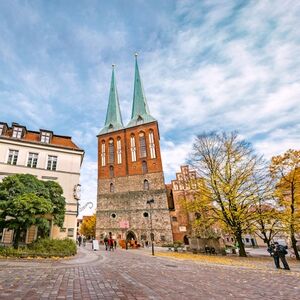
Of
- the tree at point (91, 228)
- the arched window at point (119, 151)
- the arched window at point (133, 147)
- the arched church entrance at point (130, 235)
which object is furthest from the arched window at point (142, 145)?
the tree at point (91, 228)

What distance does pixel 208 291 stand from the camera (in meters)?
5.63

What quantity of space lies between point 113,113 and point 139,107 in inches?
298

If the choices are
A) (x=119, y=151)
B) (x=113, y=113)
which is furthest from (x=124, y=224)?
(x=113, y=113)

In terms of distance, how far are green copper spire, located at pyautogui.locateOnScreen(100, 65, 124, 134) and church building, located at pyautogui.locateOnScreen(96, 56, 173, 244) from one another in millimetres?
330

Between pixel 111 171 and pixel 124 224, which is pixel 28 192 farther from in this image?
pixel 111 171

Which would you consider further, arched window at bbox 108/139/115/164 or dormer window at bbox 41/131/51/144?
arched window at bbox 108/139/115/164

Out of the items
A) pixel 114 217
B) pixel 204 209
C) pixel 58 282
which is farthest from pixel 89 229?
pixel 58 282

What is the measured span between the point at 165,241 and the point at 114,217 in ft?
36.0

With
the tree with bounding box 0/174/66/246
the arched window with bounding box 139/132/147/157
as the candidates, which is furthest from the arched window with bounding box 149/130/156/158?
the tree with bounding box 0/174/66/246

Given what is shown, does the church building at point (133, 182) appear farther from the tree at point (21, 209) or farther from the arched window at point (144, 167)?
the tree at point (21, 209)

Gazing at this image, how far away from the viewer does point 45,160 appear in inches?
860

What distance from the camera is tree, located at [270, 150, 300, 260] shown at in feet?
53.9

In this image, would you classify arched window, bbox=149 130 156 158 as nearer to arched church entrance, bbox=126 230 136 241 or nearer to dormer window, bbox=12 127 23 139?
arched church entrance, bbox=126 230 136 241

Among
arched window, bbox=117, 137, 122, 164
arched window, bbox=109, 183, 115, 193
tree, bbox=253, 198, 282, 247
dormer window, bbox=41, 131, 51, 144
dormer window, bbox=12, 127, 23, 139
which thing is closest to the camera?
tree, bbox=253, 198, 282, 247
